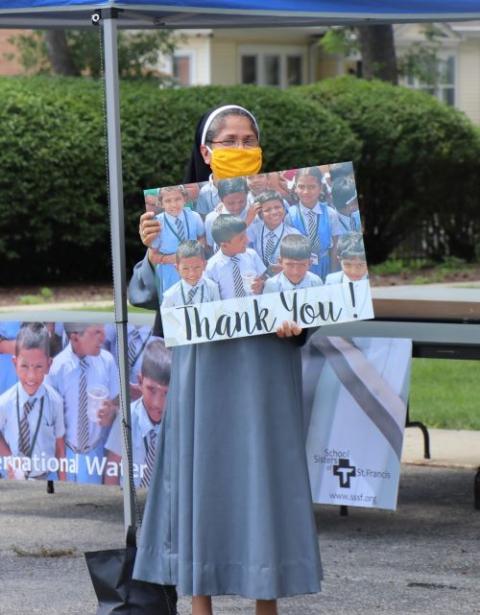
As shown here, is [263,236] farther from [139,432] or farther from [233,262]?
[139,432]

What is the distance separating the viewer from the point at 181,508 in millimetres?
4605

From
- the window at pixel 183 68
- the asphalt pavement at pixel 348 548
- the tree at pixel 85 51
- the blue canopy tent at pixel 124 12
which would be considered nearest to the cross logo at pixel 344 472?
the asphalt pavement at pixel 348 548

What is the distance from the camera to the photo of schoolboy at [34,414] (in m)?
6.79

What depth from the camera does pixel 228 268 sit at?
472cm

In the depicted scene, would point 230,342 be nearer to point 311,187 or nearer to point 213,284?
point 213,284

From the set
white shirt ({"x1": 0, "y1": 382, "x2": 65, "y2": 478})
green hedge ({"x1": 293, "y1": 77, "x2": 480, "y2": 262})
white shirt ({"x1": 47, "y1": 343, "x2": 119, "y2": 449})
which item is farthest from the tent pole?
green hedge ({"x1": 293, "y1": 77, "x2": 480, "y2": 262})

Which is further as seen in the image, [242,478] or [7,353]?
[7,353]

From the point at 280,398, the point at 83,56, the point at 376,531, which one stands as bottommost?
the point at 376,531

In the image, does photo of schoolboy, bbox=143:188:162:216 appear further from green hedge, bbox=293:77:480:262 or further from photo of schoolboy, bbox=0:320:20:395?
green hedge, bbox=293:77:480:262

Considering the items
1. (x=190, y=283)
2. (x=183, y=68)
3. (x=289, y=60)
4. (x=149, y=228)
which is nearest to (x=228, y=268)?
(x=190, y=283)

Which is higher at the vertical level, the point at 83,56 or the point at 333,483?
the point at 83,56

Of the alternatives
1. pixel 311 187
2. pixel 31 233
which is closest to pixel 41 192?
pixel 31 233

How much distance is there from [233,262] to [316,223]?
310 millimetres

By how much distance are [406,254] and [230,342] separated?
58.8 feet
